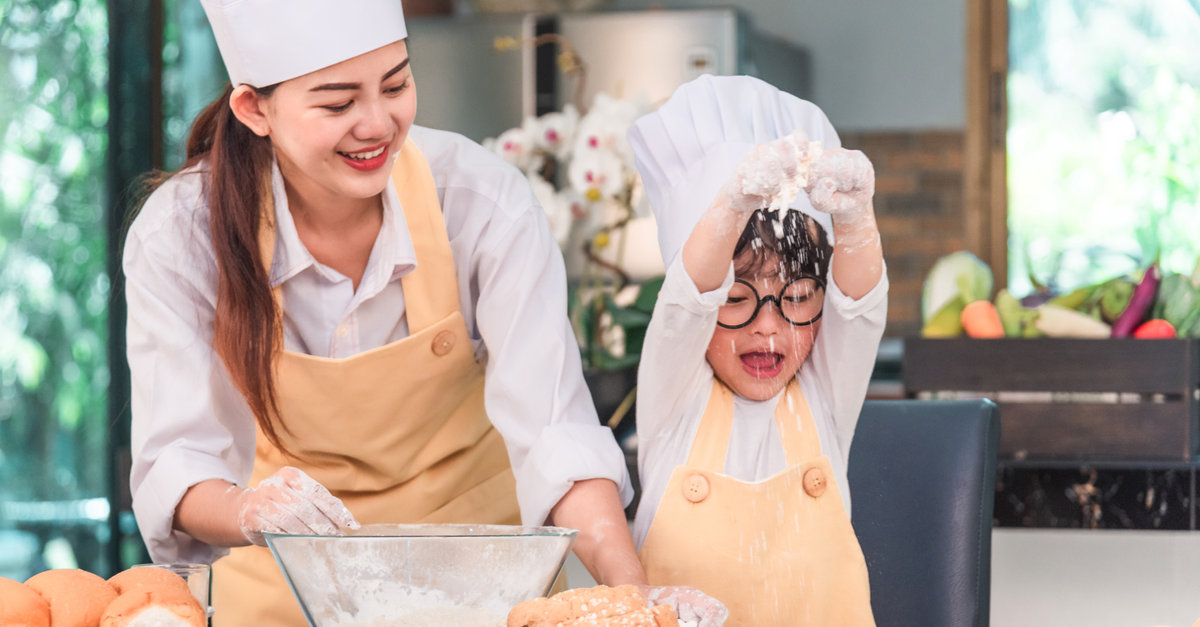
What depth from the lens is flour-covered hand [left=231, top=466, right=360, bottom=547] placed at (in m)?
0.95

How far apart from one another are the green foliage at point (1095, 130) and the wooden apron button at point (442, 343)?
2464 mm

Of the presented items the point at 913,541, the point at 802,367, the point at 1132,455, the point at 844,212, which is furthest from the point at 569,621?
the point at 1132,455

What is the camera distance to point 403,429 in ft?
4.31

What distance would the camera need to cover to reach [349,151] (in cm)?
113

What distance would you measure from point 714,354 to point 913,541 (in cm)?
35

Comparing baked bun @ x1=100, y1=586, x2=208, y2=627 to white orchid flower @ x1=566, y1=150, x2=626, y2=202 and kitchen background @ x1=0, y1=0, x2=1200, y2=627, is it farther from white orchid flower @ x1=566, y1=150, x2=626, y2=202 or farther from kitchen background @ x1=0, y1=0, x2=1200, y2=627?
kitchen background @ x1=0, y1=0, x2=1200, y2=627

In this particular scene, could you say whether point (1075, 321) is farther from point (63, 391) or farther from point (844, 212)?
point (63, 391)

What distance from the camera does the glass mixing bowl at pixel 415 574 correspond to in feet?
2.58

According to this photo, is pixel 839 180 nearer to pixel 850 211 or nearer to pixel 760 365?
pixel 850 211

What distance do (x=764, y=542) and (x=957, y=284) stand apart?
3.57 feet

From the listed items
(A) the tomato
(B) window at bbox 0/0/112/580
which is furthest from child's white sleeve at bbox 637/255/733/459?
(B) window at bbox 0/0/112/580

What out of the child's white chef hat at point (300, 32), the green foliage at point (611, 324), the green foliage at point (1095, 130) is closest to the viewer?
the child's white chef hat at point (300, 32)

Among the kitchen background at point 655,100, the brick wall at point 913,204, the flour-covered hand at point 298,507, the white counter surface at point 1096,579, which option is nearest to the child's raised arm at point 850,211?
the flour-covered hand at point 298,507

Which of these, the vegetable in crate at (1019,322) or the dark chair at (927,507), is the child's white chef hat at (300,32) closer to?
the dark chair at (927,507)
